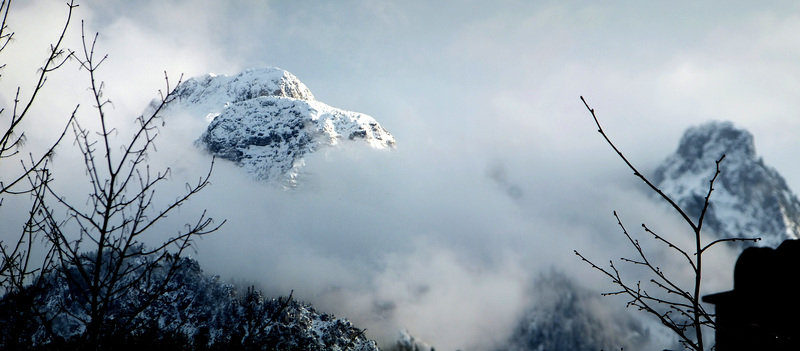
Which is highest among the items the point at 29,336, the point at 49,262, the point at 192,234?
the point at 192,234

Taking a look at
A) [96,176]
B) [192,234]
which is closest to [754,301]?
[192,234]

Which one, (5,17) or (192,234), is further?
(192,234)

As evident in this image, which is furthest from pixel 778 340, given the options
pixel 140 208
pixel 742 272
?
pixel 742 272

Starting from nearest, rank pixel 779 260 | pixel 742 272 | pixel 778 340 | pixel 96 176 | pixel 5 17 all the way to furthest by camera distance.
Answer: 1. pixel 778 340
2. pixel 5 17
3. pixel 96 176
4. pixel 779 260
5. pixel 742 272

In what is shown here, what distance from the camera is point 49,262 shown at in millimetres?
6039

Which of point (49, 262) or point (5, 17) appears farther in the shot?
point (49, 262)

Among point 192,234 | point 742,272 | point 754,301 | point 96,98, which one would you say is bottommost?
point 192,234

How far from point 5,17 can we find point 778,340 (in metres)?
8.13

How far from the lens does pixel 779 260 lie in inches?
612

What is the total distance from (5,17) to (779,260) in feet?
62.3

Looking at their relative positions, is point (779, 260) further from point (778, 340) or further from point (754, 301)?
point (778, 340)

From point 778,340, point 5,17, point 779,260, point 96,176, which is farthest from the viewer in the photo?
point 779,260

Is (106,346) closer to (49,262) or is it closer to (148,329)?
(148,329)

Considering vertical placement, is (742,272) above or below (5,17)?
above
